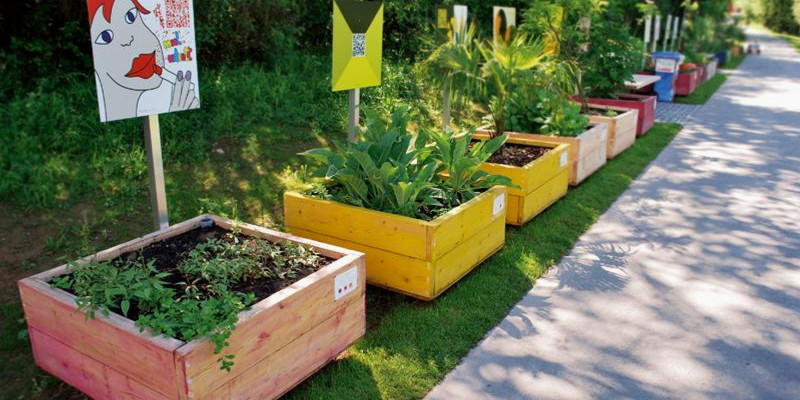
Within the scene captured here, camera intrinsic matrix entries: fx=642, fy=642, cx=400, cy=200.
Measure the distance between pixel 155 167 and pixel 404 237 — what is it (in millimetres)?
1487

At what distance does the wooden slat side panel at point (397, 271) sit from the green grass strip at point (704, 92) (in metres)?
11.4

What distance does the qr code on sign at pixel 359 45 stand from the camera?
4.62 m

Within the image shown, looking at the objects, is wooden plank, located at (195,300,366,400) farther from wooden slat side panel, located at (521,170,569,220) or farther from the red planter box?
the red planter box

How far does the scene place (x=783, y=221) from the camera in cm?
569

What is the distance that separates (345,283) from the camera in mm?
3232

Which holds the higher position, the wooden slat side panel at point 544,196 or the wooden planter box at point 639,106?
the wooden planter box at point 639,106

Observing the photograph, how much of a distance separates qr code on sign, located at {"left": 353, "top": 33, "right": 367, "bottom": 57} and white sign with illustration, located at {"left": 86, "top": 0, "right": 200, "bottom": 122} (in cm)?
132

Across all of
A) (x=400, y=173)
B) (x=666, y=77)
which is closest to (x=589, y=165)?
(x=400, y=173)

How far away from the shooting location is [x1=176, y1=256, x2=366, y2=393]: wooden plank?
249 centimetres

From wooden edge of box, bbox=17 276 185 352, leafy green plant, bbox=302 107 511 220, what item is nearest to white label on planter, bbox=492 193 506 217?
leafy green plant, bbox=302 107 511 220

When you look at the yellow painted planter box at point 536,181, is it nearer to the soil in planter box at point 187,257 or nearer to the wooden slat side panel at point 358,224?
the wooden slat side panel at point 358,224

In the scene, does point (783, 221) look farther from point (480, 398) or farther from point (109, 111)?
point (109, 111)

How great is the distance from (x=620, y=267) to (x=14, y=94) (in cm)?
562

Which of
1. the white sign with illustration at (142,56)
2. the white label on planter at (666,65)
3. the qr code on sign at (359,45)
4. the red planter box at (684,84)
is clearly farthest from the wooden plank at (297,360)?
the red planter box at (684,84)
